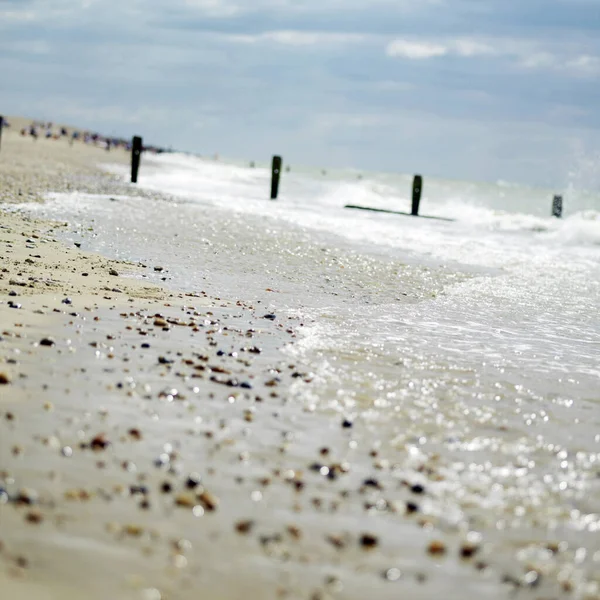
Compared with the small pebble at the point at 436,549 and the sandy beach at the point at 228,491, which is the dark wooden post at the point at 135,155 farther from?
the small pebble at the point at 436,549

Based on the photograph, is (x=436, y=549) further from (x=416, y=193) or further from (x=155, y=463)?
(x=416, y=193)

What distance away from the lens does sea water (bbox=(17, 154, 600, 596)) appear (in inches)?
177

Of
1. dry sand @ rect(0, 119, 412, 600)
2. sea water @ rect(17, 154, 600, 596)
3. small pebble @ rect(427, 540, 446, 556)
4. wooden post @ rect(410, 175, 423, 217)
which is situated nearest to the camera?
dry sand @ rect(0, 119, 412, 600)

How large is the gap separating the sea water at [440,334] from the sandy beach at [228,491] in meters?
0.05

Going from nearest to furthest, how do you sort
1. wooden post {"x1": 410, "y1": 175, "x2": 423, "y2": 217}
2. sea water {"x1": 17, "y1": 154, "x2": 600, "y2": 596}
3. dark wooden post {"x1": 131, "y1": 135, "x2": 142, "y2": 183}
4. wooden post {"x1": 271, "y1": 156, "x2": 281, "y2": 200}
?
sea water {"x1": 17, "y1": 154, "x2": 600, "y2": 596} < wooden post {"x1": 410, "y1": 175, "x2": 423, "y2": 217} < wooden post {"x1": 271, "y1": 156, "x2": 281, "y2": 200} < dark wooden post {"x1": 131, "y1": 135, "x2": 142, "y2": 183}

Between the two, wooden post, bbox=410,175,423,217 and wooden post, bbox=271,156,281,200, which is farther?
wooden post, bbox=271,156,281,200

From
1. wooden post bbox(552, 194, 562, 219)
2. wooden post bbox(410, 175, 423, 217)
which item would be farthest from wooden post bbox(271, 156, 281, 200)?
wooden post bbox(552, 194, 562, 219)

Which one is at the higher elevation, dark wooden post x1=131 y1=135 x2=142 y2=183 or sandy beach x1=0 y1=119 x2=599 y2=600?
dark wooden post x1=131 y1=135 x2=142 y2=183

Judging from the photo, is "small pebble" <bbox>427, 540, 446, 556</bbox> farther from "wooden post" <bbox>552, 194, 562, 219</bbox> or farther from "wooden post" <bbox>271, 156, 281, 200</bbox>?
"wooden post" <bbox>552, 194, 562, 219</bbox>

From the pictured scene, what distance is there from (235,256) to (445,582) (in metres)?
10.1

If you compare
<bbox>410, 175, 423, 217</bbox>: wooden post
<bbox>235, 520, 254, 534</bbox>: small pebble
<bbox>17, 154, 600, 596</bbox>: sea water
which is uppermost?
<bbox>410, 175, 423, 217</bbox>: wooden post

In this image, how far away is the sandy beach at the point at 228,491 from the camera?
326 cm

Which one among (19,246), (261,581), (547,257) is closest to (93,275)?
(19,246)

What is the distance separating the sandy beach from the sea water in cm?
5
